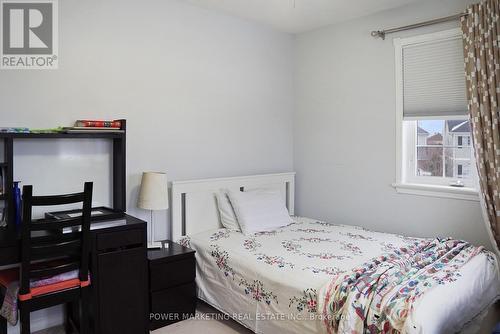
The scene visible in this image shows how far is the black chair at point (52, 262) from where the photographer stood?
199 cm

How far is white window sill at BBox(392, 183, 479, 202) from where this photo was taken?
2955 mm

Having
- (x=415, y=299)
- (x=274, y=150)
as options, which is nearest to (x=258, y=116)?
(x=274, y=150)

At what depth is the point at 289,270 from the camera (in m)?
2.40

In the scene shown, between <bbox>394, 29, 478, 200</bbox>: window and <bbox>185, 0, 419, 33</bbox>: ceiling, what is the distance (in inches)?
17.2

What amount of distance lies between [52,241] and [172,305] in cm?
103

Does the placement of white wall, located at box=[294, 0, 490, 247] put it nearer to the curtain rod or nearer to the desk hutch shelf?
the curtain rod

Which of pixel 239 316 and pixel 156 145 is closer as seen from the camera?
pixel 239 316

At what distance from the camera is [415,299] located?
1845 millimetres

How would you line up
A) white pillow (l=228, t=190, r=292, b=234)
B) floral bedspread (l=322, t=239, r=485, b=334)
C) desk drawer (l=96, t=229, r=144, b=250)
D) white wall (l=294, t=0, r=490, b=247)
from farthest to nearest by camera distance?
white pillow (l=228, t=190, r=292, b=234) < white wall (l=294, t=0, r=490, b=247) < desk drawer (l=96, t=229, r=144, b=250) < floral bedspread (l=322, t=239, r=485, b=334)

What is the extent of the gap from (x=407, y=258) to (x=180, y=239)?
70.6 inches

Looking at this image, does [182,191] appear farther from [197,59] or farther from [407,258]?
[407,258]

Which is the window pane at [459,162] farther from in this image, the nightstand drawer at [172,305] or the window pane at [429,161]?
the nightstand drawer at [172,305]

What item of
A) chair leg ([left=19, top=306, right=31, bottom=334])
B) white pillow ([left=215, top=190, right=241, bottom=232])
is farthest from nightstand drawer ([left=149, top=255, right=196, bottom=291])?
chair leg ([left=19, top=306, right=31, bottom=334])

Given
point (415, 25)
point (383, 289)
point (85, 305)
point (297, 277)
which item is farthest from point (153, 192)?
point (415, 25)
